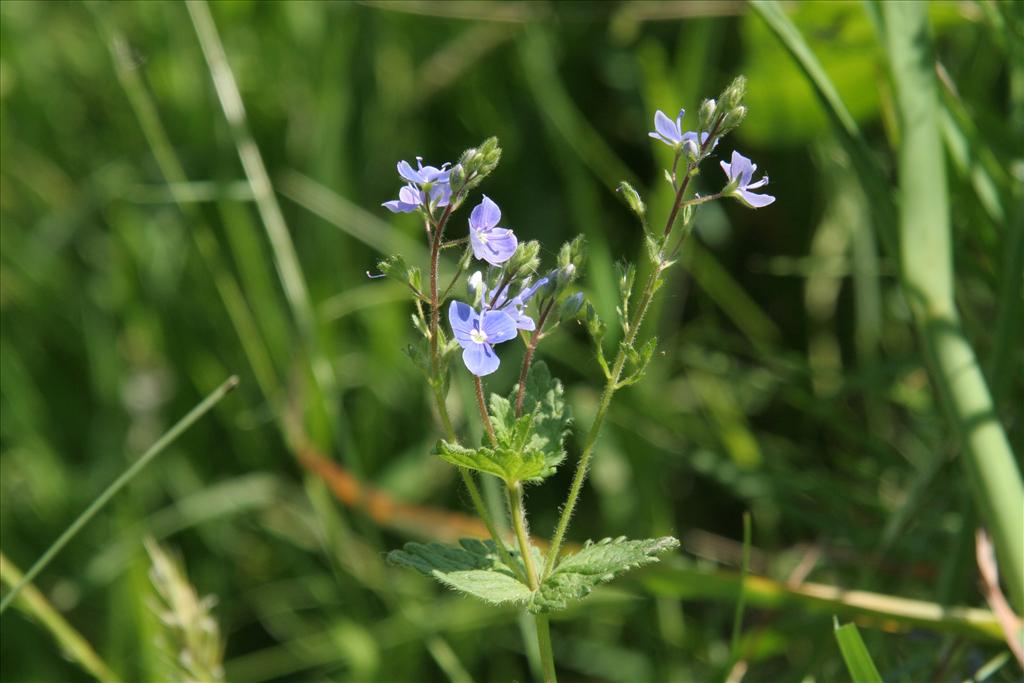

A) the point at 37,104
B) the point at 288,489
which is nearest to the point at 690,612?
the point at 288,489

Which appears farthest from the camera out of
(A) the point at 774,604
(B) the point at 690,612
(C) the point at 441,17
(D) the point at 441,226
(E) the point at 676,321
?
(C) the point at 441,17

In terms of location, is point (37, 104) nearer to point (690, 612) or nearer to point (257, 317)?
point (257, 317)

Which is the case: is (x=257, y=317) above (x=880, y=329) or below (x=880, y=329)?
above

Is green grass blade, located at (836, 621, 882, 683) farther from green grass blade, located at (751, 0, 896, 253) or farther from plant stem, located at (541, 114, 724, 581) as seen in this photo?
green grass blade, located at (751, 0, 896, 253)

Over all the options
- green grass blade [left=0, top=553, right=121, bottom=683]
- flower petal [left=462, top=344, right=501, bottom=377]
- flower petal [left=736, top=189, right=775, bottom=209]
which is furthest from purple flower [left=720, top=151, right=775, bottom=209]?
green grass blade [left=0, top=553, right=121, bottom=683]

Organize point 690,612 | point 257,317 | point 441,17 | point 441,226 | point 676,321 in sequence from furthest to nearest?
point 441,17, point 676,321, point 257,317, point 690,612, point 441,226

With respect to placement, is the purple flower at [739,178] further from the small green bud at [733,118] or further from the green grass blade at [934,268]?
the green grass blade at [934,268]
